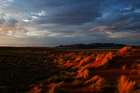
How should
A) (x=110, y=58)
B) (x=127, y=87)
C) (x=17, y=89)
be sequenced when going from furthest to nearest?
(x=110, y=58), (x=17, y=89), (x=127, y=87)

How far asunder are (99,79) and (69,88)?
202 centimetres

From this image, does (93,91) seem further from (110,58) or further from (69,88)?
(110,58)

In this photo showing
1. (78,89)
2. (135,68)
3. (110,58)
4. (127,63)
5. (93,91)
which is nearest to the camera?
(93,91)

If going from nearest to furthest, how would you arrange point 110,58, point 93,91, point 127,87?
1. point 127,87
2. point 93,91
3. point 110,58

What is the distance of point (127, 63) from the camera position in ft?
79.2

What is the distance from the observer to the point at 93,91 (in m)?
16.3

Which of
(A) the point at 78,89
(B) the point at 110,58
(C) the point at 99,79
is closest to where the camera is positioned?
(A) the point at 78,89

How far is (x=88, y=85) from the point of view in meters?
18.4

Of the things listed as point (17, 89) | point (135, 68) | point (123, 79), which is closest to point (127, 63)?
point (135, 68)

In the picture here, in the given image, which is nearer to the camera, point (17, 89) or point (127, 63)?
point (17, 89)

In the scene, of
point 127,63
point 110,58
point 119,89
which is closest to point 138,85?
point 119,89

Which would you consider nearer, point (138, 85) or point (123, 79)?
point (138, 85)

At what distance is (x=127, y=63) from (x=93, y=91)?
854 centimetres

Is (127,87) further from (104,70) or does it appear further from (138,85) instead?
(104,70)
